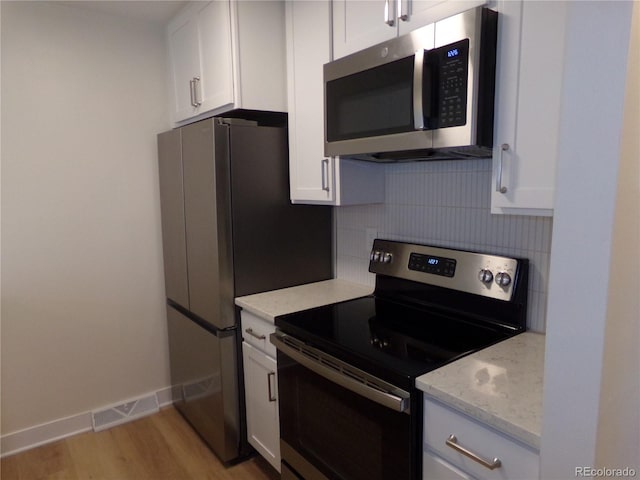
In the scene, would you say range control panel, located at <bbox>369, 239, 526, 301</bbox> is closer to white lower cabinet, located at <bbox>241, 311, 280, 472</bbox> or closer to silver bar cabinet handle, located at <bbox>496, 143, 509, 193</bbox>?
silver bar cabinet handle, located at <bbox>496, 143, 509, 193</bbox>

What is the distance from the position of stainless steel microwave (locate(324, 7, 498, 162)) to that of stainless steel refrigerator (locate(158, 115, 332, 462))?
55 centimetres

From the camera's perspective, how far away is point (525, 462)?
980mm

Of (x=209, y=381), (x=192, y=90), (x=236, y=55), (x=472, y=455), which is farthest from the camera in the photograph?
(x=192, y=90)

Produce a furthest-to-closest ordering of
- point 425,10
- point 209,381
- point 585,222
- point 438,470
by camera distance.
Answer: point 209,381
point 425,10
point 438,470
point 585,222

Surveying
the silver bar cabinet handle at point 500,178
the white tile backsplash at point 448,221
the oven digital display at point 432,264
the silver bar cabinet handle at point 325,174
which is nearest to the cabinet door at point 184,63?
the silver bar cabinet handle at point 325,174

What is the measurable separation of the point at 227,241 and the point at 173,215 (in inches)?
23.2

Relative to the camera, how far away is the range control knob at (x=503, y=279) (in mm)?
1507

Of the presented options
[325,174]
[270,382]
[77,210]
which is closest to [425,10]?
[325,174]

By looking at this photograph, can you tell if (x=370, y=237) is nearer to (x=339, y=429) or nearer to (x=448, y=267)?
(x=448, y=267)

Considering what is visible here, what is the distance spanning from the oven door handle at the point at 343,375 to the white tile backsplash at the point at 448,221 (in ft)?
2.10

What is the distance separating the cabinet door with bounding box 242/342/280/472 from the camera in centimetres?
187

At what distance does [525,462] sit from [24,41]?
9.02 feet

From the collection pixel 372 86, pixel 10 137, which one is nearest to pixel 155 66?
pixel 10 137

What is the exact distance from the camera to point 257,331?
1926 millimetres
